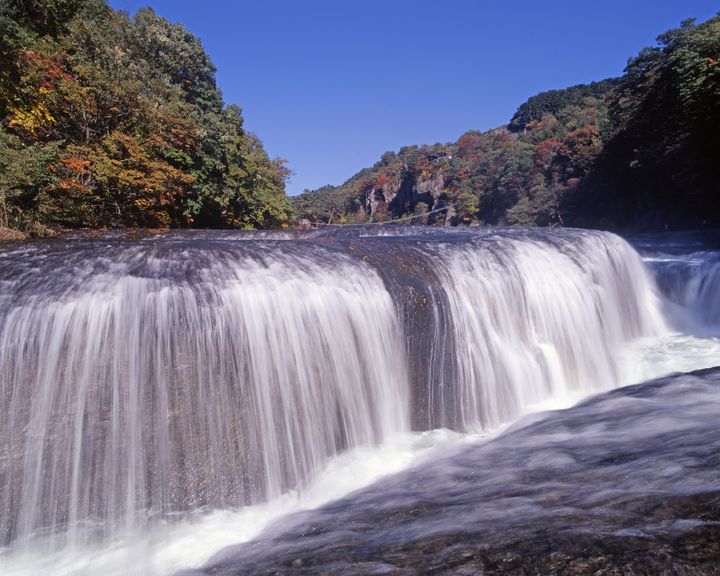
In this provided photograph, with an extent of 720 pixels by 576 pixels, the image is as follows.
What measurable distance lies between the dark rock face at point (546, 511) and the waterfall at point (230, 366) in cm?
95

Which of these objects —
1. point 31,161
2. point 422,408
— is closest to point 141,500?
point 422,408

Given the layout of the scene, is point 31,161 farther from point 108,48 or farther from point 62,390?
point 108,48

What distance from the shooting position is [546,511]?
2521 millimetres

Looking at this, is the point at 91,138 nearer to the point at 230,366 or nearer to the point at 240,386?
the point at 230,366

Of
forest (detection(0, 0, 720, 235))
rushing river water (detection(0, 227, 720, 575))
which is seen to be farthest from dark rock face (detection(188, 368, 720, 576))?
forest (detection(0, 0, 720, 235))

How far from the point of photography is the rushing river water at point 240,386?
3.82 metres

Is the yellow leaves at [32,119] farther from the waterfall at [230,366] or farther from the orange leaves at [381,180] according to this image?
the orange leaves at [381,180]

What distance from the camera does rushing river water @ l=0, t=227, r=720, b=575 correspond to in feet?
12.5

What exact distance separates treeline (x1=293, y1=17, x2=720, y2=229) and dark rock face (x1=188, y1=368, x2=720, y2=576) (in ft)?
75.2

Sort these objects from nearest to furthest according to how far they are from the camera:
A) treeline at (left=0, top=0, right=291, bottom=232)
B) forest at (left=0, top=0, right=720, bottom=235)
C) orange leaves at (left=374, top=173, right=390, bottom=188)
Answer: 1. treeline at (left=0, top=0, right=291, bottom=232)
2. forest at (left=0, top=0, right=720, bottom=235)
3. orange leaves at (left=374, top=173, right=390, bottom=188)

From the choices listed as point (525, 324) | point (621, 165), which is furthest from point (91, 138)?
point (621, 165)

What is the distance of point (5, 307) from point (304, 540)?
3415 millimetres

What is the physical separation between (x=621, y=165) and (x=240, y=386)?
39566 millimetres

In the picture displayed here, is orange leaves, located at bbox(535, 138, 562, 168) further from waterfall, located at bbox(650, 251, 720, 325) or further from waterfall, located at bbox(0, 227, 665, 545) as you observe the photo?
waterfall, located at bbox(0, 227, 665, 545)
